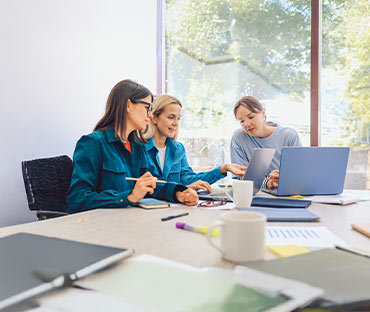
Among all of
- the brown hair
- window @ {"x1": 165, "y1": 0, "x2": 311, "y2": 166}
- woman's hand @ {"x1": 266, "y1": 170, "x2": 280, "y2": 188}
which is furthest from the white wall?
woman's hand @ {"x1": 266, "y1": 170, "x2": 280, "y2": 188}

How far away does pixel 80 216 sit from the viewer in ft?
3.62

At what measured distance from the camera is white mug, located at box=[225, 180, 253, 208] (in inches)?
47.9

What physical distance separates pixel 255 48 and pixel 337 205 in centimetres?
216

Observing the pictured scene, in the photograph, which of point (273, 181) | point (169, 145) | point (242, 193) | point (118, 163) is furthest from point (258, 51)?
point (242, 193)

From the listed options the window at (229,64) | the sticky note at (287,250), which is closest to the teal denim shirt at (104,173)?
the sticky note at (287,250)

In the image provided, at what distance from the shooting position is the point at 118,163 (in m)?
1.54

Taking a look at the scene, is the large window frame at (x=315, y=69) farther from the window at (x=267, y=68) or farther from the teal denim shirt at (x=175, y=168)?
the teal denim shirt at (x=175, y=168)

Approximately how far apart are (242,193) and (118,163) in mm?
621

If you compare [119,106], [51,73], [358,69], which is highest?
[358,69]

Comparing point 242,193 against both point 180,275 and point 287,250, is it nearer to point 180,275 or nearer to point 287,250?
point 287,250

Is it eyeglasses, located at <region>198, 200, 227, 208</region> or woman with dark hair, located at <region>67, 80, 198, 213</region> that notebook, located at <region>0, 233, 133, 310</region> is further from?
eyeglasses, located at <region>198, 200, 227, 208</region>

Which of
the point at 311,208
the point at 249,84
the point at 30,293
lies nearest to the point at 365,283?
the point at 30,293

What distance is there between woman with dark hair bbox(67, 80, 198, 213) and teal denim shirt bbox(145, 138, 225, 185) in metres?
0.18

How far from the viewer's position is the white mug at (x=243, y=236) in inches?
24.8
